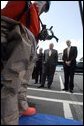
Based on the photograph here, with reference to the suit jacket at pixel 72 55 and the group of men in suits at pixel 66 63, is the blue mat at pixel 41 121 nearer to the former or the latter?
the group of men in suits at pixel 66 63

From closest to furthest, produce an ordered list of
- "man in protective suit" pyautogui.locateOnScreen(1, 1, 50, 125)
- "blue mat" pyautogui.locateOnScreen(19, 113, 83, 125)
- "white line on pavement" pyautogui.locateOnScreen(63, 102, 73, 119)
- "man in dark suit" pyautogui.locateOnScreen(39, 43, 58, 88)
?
1. "man in protective suit" pyautogui.locateOnScreen(1, 1, 50, 125)
2. "blue mat" pyautogui.locateOnScreen(19, 113, 83, 125)
3. "white line on pavement" pyautogui.locateOnScreen(63, 102, 73, 119)
4. "man in dark suit" pyautogui.locateOnScreen(39, 43, 58, 88)

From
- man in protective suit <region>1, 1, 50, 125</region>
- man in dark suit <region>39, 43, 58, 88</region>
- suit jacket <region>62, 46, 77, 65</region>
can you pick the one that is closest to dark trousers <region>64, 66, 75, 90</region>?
suit jacket <region>62, 46, 77, 65</region>

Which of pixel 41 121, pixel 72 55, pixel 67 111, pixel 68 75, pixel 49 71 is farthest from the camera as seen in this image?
pixel 49 71

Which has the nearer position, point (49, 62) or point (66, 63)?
point (66, 63)

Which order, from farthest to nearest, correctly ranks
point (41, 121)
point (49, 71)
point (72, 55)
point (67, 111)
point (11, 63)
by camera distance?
point (49, 71) < point (72, 55) < point (67, 111) < point (41, 121) < point (11, 63)

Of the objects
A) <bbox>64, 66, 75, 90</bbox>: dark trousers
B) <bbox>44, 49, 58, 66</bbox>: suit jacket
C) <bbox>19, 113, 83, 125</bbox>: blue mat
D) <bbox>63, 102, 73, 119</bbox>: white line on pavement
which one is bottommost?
<bbox>63, 102, 73, 119</bbox>: white line on pavement

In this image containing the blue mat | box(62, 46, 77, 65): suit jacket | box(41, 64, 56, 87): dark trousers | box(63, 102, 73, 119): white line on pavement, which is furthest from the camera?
box(41, 64, 56, 87): dark trousers

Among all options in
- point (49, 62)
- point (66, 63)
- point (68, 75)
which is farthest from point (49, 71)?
point (66, 63)

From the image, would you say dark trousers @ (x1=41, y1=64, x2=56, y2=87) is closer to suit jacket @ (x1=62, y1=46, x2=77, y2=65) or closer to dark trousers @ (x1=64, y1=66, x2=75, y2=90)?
dark trousers @ (x1=64, y1=66, x2=75, y2=90)

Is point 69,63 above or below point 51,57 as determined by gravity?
below

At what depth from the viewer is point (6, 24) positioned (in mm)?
2744

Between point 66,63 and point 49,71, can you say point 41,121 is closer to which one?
point 66,63

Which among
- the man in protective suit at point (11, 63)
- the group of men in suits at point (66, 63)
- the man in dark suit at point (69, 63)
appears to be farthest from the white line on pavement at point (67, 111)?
the man in dark suit at point (69, 63)

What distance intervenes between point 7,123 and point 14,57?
526mm
